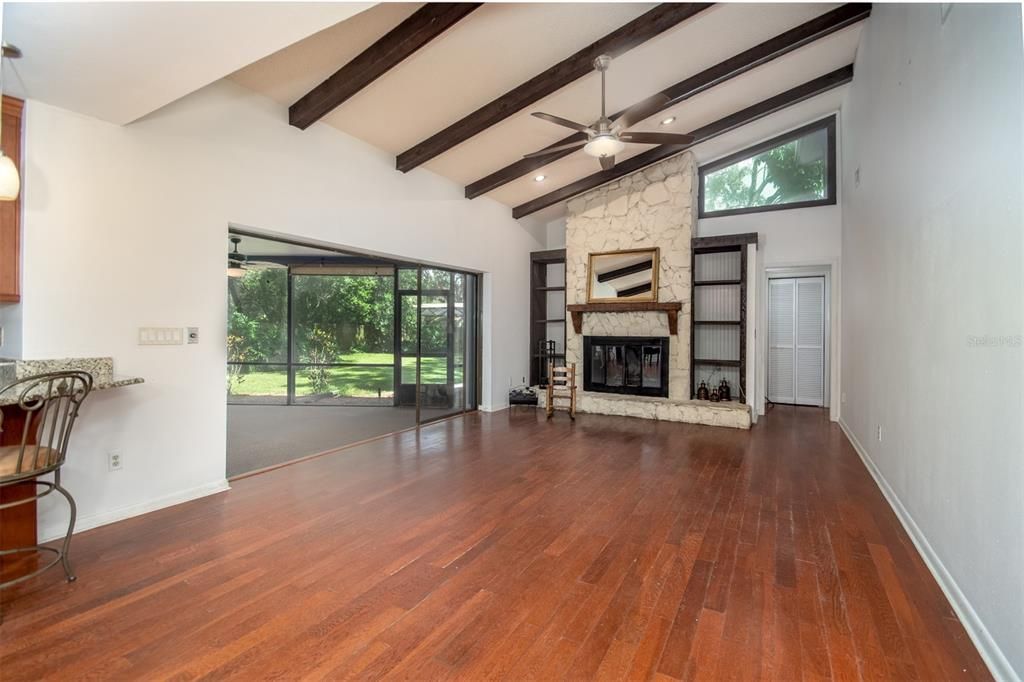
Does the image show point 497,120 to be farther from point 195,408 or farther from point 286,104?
point 195,408

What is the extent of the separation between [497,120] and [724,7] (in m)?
2.14

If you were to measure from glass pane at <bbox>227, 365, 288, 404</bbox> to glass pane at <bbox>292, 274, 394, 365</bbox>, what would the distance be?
0.37m

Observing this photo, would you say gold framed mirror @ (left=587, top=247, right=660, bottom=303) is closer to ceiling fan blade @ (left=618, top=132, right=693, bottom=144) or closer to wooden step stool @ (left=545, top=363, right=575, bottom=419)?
wooden step stool @ (left=545, top=363, right=575, bottom=419)

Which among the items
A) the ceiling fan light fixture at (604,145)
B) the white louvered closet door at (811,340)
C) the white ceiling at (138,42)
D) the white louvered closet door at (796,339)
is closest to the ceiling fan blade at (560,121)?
the ceiling fan light fixture at (604,145)

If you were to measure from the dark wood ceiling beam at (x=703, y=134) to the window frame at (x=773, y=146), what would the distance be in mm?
985

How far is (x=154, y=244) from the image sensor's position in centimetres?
314

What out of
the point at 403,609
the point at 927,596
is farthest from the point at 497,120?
the point at 927,596

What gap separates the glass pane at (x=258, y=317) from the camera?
4.70 m

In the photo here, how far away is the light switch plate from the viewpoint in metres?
3.11

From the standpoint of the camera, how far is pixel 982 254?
1.91 m

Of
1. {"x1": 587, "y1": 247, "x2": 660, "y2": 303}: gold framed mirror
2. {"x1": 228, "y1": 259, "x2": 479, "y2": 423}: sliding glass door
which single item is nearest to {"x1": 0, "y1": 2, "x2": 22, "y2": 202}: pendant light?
{"x1": 228, "y1": 259, "x2": 479, "y2": 423}: sliding glass door

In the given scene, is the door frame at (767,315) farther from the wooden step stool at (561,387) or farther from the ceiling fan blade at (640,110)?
the ceiling fan blade at (640,110)

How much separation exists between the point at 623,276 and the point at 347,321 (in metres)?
4.03

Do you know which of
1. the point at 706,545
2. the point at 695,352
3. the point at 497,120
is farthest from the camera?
the point at 695,352
